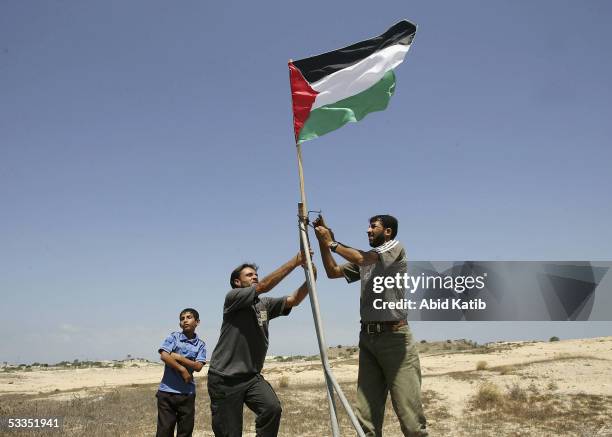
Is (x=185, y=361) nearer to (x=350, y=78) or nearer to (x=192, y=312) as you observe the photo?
(x=192, y=312)

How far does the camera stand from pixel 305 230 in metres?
5.04

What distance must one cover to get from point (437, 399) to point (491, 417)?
8.90 feet

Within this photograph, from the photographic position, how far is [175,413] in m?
7.12

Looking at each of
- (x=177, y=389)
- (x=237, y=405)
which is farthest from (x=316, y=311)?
(x=177, y=389)

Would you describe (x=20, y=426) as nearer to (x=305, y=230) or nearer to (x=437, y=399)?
(x=305, y=230)

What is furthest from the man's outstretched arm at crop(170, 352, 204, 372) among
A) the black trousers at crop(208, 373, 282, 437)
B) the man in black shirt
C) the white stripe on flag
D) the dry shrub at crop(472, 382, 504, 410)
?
the dry shrub at crop(472, 382, 504, 410)

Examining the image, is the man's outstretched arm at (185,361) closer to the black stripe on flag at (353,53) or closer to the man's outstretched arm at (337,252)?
the man's outstretched arm at (337,252)

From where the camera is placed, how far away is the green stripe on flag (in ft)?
19.2

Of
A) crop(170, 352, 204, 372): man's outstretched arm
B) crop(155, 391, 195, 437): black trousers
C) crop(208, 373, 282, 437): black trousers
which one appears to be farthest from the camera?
crop(170, 352, 204, 372): man's outstretched arm

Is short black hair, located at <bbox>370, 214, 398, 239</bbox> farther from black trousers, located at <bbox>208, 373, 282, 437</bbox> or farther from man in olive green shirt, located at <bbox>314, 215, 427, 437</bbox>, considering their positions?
black trousers, located at <bbox>208, 373, 282, 437</bbox>

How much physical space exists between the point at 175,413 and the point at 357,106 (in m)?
4.52

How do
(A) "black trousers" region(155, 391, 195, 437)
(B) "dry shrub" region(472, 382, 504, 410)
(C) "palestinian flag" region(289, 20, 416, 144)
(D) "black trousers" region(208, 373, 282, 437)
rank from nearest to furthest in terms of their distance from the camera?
1. (D) "black trousers" region(208, 373, 282, 437)
2. (C) "palestinian flag" region(289, 20, 416, 144)
3. (A) "black trousers" region(155, 391, 195, 437)
4. (B) "dry shrub" region(472, 382, 504, 410)

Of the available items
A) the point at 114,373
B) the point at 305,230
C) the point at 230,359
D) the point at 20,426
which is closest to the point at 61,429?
the point at 20,426

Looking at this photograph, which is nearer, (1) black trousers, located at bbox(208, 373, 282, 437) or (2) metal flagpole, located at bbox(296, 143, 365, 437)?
(2) metal flagpole, located at bbox(296, 143, 365, 437)
